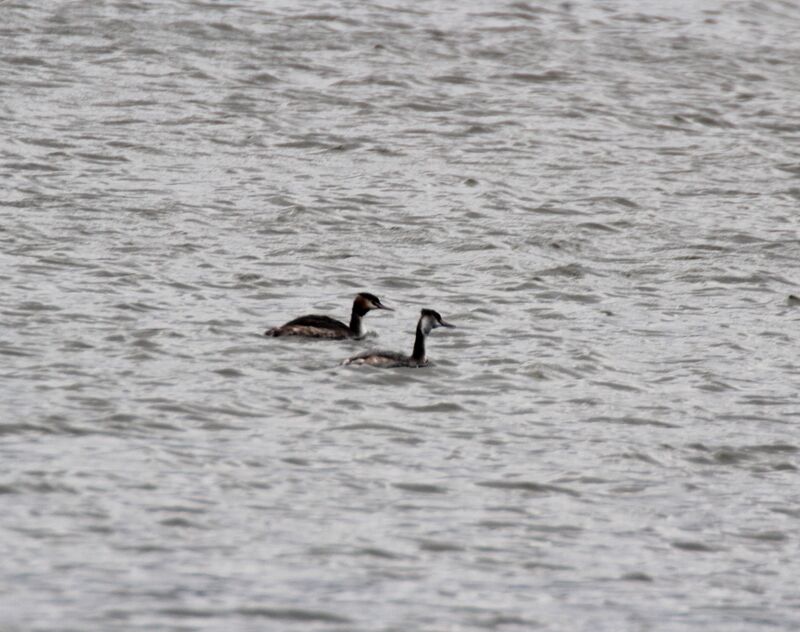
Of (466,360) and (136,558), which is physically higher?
(136,558)

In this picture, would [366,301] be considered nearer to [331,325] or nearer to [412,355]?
[331,325]

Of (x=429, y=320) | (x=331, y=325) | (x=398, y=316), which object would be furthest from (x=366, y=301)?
(x=398, y=316)

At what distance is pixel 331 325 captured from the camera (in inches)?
621

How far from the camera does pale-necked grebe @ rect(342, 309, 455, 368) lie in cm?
1480

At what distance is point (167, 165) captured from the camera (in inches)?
904

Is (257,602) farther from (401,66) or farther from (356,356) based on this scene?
(401,66)

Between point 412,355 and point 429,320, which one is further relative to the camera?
point 429,320

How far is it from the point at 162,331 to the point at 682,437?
488 centimetres

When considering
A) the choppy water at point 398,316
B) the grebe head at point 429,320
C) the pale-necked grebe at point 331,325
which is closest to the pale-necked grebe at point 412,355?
the grebe head at point 429,320

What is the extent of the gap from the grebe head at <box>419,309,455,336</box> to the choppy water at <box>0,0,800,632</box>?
18.5 inches

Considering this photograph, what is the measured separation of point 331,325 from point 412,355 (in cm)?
99

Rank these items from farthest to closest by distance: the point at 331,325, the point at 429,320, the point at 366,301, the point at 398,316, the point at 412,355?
the point at 398,316
the point at 366,301
the point at 331,325
the point at 429,320
the point at 412,355

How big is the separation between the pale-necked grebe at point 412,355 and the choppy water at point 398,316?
14 cm

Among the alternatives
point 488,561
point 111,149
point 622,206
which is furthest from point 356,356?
point 111,149
